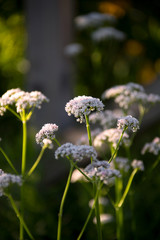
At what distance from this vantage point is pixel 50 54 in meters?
2.71

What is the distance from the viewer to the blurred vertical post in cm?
259

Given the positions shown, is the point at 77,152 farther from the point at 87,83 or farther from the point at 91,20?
the point at 87,83

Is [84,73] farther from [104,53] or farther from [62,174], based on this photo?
[62,174]

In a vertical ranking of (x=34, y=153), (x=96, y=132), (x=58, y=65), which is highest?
(x=58, y=65)

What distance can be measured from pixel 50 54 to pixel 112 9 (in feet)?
9.92

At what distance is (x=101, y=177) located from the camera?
106 cm

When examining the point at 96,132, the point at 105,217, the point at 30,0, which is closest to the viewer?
the point at 96,132

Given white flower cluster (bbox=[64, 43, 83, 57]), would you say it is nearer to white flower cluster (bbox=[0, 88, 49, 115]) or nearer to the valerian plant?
the valerian plant

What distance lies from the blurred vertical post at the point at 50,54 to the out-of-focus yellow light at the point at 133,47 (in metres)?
2.87

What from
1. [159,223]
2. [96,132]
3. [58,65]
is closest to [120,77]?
[58,65]

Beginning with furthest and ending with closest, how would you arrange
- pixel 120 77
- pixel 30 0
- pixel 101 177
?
1. pixel 120 77
2. pixel 30 0
3. pixel 101 177

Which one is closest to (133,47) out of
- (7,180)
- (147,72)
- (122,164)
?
(147,72)

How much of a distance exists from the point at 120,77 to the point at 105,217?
304 centimetres

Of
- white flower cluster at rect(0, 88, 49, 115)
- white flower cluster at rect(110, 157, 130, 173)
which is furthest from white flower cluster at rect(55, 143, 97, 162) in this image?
white flower cluster at rect(110, 157, 130, 173)
